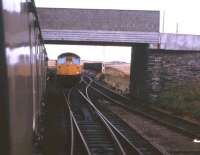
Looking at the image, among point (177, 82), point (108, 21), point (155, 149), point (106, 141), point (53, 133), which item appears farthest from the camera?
point (108, 21)

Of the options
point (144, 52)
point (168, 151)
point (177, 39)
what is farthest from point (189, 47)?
point (168, 151)

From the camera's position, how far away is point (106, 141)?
1386 centimetres

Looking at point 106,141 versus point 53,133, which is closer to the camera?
point 106,141

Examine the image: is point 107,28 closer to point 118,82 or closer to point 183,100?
point 183,100

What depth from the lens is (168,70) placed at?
2633 cm

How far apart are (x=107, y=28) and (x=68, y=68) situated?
6.88 meters

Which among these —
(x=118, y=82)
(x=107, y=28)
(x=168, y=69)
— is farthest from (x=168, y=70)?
(x=118, y=82)

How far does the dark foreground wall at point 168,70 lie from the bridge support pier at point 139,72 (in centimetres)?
50

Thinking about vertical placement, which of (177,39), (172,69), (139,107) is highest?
(177,39)

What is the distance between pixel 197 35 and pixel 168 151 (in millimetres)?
15243

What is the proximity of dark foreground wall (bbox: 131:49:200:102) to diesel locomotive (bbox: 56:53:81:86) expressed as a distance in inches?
364

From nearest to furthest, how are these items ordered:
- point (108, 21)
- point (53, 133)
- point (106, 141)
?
point (106, 141) < point (53, 133) < point (108, 21)

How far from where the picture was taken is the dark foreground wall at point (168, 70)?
26.1 meters

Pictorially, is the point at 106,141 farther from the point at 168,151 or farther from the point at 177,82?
the point at 177,82
